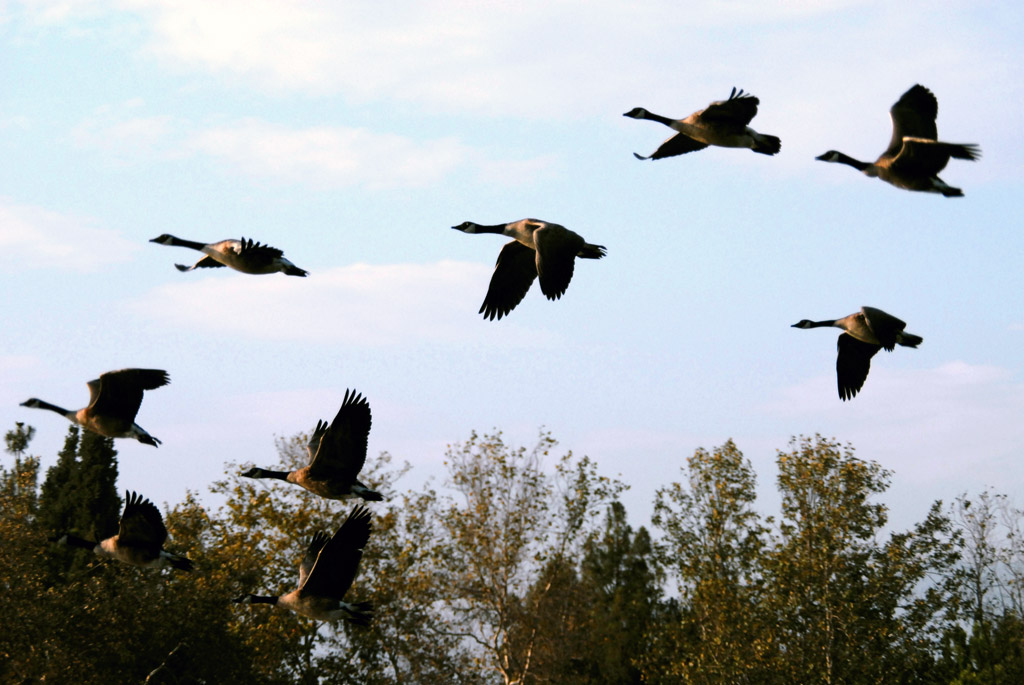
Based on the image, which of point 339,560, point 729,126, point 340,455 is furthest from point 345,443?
point 729,126

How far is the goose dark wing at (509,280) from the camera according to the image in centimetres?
1517

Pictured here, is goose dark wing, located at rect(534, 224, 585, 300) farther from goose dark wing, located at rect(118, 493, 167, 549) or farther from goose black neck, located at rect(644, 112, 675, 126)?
goose dark wing, located at rect(118, 493, 167, 549)

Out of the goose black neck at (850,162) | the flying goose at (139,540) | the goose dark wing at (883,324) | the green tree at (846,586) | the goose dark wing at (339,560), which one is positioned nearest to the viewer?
the goose black neck at (850,162)

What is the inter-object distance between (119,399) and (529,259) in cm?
551

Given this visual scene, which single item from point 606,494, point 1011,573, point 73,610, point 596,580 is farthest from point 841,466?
point 596,580

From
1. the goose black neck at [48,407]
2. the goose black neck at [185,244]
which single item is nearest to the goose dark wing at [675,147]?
the goose black neck at [185,244]

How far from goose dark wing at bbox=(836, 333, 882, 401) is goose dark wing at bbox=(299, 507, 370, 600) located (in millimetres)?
5769

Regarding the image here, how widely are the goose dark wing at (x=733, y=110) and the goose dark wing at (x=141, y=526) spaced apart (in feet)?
25.3

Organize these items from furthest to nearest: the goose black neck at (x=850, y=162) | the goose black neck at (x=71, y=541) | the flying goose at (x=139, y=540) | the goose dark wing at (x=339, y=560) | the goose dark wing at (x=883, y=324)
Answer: the goose black neck at (x=71, y=541)
the flying goose at (x=139, y=540)
the goose dark wing at (x=883, y=324)
the goose dark wing at (x=339, y=560)
the goose black neck at (x=850, y=162)

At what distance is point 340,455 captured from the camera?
12.1 m

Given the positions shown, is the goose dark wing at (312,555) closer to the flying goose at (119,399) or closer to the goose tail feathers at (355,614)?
the goose tail feathers at (355,614)

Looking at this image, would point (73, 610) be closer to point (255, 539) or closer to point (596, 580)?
point (255, 539)

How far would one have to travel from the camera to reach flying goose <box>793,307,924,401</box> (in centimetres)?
1274

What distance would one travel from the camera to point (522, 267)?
50.1 feet
